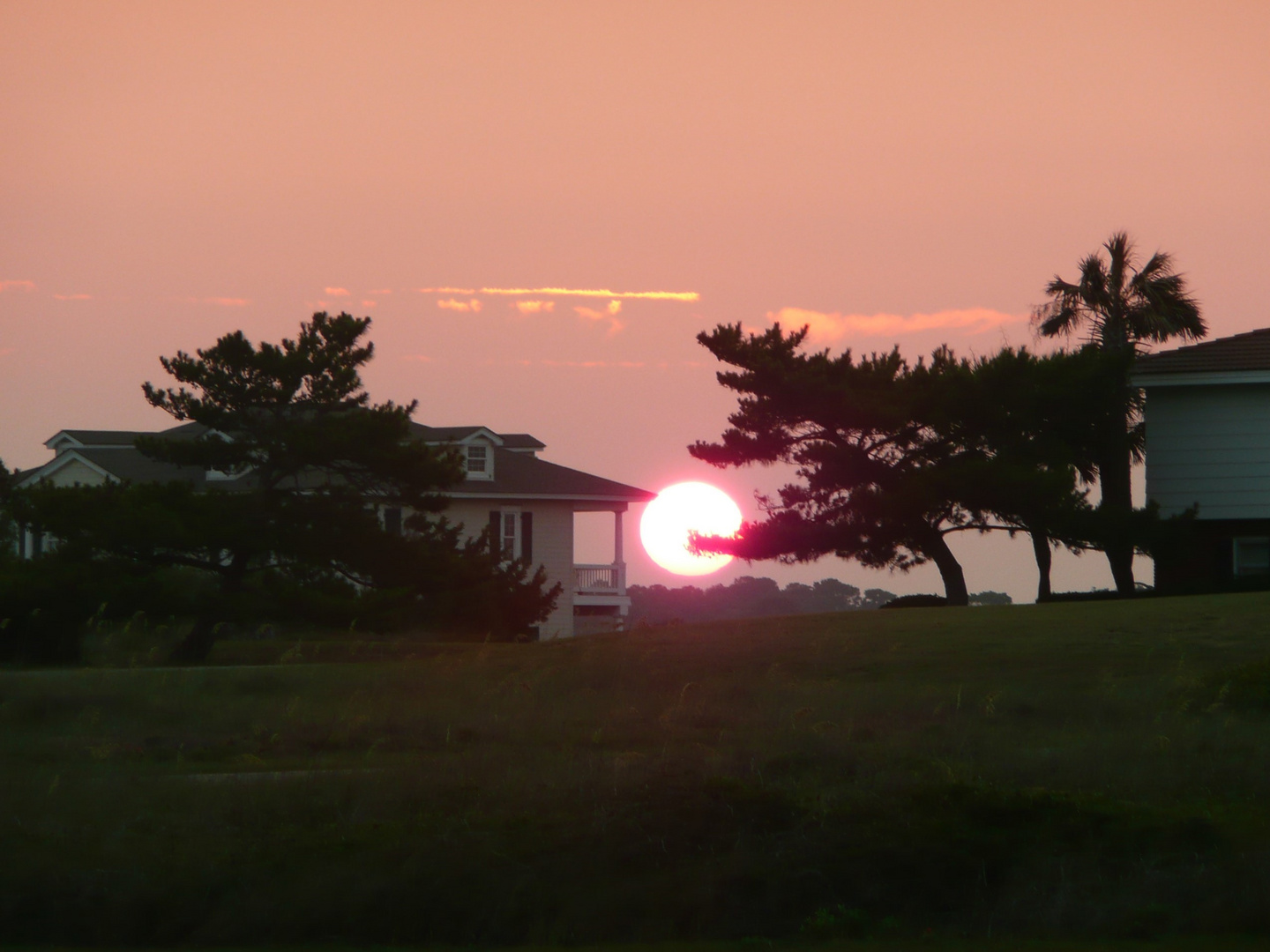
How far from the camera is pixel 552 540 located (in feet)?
137

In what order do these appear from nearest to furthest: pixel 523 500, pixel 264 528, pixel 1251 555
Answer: pixel 264 528 < pixel 1251 555 < pixel 523 500

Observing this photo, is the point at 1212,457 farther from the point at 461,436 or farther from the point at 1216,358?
the point at 461,436

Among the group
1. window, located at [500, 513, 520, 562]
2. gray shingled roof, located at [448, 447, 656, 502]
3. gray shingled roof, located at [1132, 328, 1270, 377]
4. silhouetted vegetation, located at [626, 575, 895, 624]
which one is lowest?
silhouetted vegetation, located at [626, 575, 895, 624]

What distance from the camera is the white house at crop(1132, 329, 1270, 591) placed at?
98.9 feet

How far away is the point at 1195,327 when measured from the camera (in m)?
33.9

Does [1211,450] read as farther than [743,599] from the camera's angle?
No

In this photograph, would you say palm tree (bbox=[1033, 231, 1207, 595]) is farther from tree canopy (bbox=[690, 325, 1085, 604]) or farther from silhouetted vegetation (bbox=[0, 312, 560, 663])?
silhouetted vegetation (bbox=[0, 312, 560, 663])

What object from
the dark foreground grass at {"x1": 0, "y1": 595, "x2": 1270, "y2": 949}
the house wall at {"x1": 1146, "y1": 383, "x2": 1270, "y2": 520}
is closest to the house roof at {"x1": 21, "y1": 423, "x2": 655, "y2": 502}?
the house wall at {"x1": 1146, "y1": 383, "x2": 1270, "y2": 520}

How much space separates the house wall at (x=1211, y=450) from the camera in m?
30.2

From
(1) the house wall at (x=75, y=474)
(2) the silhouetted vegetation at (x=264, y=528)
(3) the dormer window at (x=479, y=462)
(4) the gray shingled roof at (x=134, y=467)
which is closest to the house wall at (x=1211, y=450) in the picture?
(2) the silhouetted vegetation at (x=264, y=528)

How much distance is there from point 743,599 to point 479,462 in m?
52.2

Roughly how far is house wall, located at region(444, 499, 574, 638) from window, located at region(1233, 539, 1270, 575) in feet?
64.2

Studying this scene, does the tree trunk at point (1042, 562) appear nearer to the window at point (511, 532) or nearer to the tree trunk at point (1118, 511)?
the tree trunk at point (1118, 511)

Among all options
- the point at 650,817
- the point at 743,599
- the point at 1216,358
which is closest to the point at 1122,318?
the point at 1216,358
